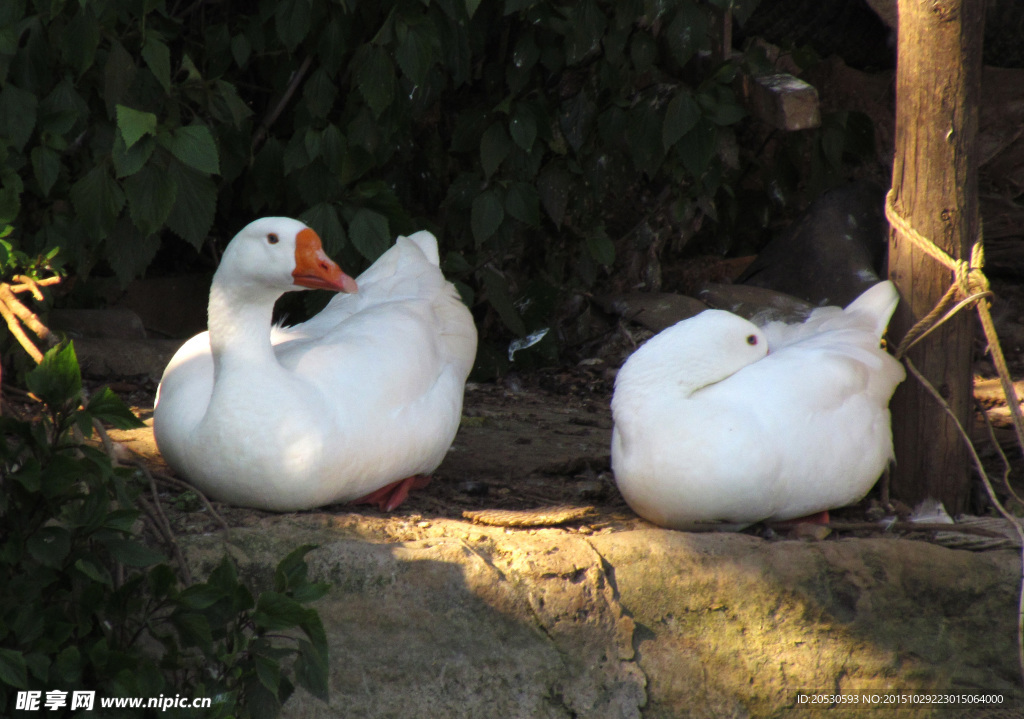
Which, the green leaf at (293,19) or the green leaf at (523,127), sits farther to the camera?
the green leaf at (523,127)

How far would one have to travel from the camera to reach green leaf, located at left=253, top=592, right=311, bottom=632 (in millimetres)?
2371

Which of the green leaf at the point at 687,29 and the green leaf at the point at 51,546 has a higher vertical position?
the green leaf at the point at 687,29

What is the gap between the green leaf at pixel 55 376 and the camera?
7.85 feet

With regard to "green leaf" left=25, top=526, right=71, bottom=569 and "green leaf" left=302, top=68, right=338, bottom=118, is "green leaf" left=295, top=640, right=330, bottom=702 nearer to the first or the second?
"green leaf" left=25, top=526, right=71, bottom=569

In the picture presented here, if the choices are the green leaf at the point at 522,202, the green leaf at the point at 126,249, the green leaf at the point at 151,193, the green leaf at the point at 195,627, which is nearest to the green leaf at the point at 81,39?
the green leaf at the point at 151,193

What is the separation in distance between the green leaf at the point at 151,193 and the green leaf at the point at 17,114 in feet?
1.73

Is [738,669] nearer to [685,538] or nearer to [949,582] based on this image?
[685,538]

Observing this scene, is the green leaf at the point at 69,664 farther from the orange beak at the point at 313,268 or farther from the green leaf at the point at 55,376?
the orange beak at the point at 313,268

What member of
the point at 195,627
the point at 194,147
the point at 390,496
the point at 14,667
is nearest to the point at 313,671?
the point at 195,627

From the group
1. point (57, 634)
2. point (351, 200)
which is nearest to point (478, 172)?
point (351, 200)

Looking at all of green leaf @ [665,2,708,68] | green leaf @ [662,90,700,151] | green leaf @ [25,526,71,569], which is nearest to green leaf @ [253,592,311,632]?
green leaf @ [25,526,71,569]

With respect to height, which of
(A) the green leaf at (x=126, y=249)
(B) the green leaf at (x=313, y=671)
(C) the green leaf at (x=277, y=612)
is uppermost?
(A) the green leaf at (x=126, y=249)

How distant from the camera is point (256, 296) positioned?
336 centimetres

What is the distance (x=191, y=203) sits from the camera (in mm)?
4047
